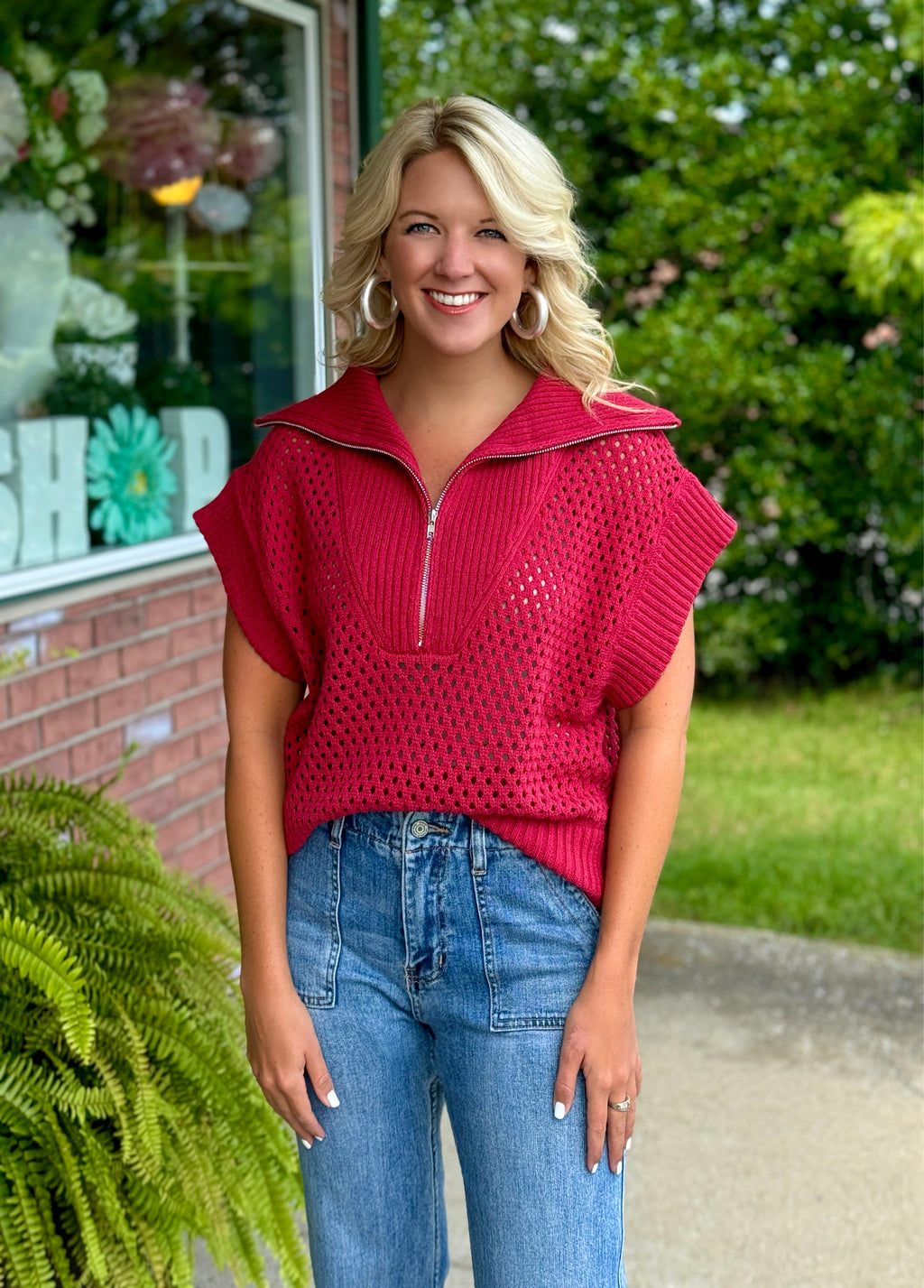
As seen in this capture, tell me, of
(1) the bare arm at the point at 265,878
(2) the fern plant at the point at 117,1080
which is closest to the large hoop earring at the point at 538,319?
(1) the bare arm at the point at 265,878

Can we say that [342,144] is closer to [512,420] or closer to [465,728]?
[512,420]

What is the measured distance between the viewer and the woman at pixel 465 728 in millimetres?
1680

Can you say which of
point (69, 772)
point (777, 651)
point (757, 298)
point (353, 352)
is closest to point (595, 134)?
point (757, 298)

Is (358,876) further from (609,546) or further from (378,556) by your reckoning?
(609,546)

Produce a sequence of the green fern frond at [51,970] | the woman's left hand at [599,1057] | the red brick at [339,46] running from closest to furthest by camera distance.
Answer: the woman's left hand at [599,1057] → the green fern frond at [51,970] → the red brick at [339,46]

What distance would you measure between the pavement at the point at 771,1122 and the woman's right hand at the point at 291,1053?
1.29 metres

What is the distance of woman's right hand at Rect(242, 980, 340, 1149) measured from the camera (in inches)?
69.4

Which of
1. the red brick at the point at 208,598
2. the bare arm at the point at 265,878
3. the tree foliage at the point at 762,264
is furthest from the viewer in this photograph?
the tree foliage at the point at 762,264

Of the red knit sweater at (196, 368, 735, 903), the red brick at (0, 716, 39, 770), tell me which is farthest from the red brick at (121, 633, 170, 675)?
the red knit sweater at (196, 368, 735, 903)

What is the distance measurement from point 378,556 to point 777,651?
6301 millimetres

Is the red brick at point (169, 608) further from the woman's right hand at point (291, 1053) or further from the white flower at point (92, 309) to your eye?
the woman's right hand at point (291, 1053)

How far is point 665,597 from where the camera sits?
1.75m

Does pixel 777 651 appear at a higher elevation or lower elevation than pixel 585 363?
lower

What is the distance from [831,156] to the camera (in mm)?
7164
